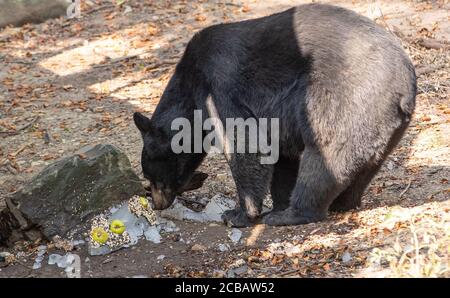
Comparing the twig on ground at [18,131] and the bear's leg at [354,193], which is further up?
the bear's leg at [354,193]

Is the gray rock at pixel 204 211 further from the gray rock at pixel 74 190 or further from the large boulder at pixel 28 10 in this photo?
Answer: the large boulder at pixel 28 10

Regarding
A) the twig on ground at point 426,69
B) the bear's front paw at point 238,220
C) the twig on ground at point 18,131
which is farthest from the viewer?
the twig on ground at point 426,69

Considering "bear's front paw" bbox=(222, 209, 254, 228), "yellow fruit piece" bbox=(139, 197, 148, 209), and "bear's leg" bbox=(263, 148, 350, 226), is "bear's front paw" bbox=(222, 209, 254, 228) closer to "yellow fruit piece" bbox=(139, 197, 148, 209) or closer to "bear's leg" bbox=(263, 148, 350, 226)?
"bear's leg" bbox=(263, 148, 350, 226)

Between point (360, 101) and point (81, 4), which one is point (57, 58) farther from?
point (360, 101)

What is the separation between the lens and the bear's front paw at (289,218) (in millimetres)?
6656

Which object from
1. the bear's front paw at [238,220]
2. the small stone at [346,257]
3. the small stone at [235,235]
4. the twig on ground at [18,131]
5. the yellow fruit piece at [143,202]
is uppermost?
the small stone at [346,257]

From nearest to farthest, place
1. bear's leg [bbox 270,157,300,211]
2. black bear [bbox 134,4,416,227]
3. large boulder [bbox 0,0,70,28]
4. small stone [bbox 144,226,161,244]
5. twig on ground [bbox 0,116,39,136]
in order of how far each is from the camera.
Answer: black bear [bbox 134,4,416,227]
small stone [bbox 144,226,161,244]
bear's leg [bbox 270,157,300,211]
twig on ground [bbox 0,116,39,136]
large boulder [bbox 0,0,70,28]

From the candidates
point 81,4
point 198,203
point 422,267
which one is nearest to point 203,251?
point 198,203

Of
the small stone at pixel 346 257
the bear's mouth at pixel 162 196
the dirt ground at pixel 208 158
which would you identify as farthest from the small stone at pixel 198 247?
the small stone at pixel 346 257

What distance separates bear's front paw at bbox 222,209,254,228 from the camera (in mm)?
6984

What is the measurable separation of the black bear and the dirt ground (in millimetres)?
366

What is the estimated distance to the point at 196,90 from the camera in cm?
692

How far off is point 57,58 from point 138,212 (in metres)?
6.02

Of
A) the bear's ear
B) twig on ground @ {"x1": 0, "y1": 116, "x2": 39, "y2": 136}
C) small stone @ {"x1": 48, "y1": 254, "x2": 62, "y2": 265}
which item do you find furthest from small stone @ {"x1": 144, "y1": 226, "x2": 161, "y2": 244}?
twig on ground @ {"x1": 0, "y1": 116, "x2": 39, "y2": 136}
